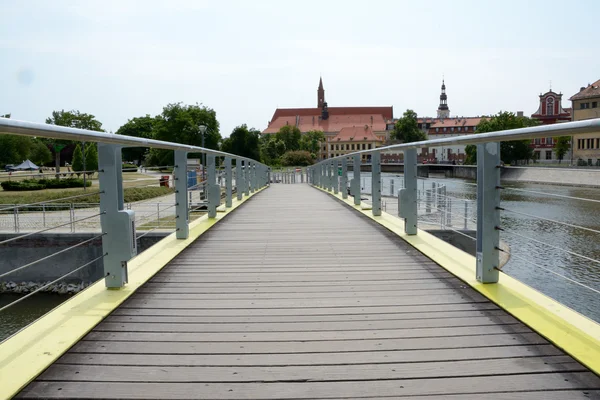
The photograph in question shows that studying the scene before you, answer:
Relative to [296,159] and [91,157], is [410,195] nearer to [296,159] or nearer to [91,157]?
[91,157]

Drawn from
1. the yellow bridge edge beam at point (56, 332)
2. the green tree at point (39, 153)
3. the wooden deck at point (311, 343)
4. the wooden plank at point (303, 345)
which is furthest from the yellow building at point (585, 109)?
the yellow bridge edge beam at point (56, 332)

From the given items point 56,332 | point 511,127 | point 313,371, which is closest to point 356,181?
point 56,332

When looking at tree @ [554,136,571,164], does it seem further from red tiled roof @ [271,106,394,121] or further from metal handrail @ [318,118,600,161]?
red tiled roof @ [271,106,394,121]

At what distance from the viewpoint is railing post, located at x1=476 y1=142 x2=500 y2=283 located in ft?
11.7

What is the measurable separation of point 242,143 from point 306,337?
66.1 metres

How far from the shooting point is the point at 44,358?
2408 mm

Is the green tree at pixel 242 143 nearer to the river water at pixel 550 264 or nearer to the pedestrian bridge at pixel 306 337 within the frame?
the river water at pixel 550 264

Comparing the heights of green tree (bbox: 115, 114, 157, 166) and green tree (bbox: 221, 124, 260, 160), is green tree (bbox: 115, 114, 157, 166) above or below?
above

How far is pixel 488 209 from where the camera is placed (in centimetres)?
358

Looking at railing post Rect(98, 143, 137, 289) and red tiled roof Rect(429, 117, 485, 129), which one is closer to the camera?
railing post Rect(98, 143, 137, 289)

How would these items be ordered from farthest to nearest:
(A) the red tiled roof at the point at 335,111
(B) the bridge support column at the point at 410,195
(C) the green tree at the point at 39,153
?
(A) the red tiled roof at the point at 335,111
(C) the green tree at the point at 39,153
(B) the bridge support column at the point at 410,195

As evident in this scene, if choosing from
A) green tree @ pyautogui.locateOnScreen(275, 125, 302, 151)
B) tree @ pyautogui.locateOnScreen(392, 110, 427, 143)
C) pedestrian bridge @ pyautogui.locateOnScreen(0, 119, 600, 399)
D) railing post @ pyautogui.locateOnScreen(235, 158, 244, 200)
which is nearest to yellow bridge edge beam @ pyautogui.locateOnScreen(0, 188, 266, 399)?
pedestrian bridge @ pyautogui.locateOnScreen(0, 119, 600, 399)

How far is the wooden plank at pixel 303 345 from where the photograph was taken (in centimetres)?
256

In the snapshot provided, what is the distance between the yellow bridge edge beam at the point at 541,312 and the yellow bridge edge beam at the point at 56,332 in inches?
87.6
